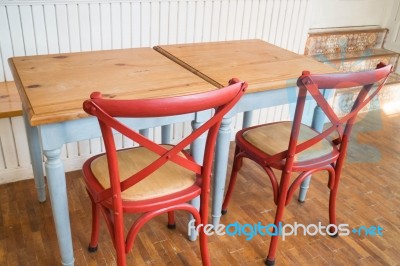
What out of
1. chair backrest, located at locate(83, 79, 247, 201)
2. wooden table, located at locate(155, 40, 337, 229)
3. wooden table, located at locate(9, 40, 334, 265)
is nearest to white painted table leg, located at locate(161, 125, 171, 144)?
wooden table, located at locate(9, 40, 334, 265)

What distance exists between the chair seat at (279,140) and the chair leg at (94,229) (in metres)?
0.72

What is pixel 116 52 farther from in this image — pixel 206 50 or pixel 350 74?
pixel 350 74

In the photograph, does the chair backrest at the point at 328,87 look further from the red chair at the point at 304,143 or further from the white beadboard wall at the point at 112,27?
the white beadboard wall at the point at 112,27

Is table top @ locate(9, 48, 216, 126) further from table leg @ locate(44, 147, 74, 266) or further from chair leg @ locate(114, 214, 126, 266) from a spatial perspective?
chair leg @ locate(114, 214, 126, 266)

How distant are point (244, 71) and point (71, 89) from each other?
72cm

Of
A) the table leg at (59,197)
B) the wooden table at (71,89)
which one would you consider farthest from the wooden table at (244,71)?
the table leg at (59,197)

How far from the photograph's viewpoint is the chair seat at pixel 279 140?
163 centimetres

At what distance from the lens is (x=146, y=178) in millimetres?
1340

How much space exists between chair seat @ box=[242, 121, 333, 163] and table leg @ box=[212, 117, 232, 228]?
0.14 meters

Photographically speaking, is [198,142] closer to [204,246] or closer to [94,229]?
[204,246]

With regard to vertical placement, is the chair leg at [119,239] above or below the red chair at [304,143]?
below

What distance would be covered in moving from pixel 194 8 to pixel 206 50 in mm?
484

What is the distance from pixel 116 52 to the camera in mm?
1774

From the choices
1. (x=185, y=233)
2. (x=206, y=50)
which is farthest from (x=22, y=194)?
(x=206, y=50)
